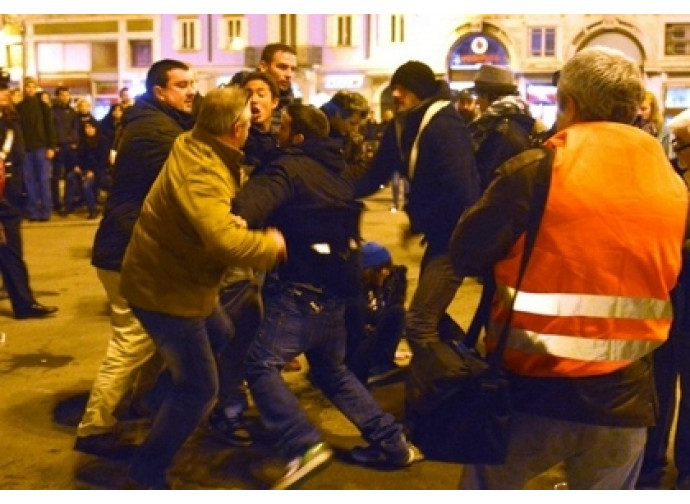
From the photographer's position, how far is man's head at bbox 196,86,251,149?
13.0 ft

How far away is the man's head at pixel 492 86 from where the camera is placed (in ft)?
21.8

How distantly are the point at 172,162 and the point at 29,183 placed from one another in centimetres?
1081

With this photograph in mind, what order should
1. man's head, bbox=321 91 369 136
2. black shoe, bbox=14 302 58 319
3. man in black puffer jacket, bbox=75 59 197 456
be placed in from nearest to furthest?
man in black puffer jacket, bbox=75 59 197 456, man's head, bbox=321 91 369 136, black shoe, bbox=14 302 58 319

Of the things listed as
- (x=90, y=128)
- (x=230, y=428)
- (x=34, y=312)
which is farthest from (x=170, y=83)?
(x=90, y=128)

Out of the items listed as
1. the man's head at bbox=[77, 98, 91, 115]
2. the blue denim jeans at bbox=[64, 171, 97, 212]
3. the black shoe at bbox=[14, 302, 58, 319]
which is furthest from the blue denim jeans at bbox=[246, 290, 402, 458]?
the man's head at bbox=[77, 98, 91, 115]

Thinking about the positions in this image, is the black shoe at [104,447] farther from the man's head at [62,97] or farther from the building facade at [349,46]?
the building facade at [349,46]

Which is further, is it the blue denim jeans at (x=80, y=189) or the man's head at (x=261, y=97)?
the blue denim jeans at (x=80, y=189)

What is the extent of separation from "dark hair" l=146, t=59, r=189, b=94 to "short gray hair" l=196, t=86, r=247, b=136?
100cm

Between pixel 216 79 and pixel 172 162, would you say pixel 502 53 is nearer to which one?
pixel 216 79

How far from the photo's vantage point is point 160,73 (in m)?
4.96

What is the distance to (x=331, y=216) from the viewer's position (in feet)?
14.3

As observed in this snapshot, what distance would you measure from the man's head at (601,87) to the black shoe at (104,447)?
9.58 ft

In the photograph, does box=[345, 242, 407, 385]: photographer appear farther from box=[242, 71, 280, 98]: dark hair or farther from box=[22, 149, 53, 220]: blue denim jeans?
box=[22, 149, 53, 220]: blue denim jeans

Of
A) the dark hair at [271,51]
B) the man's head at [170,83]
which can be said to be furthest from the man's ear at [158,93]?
the dark hair at [271,51]
